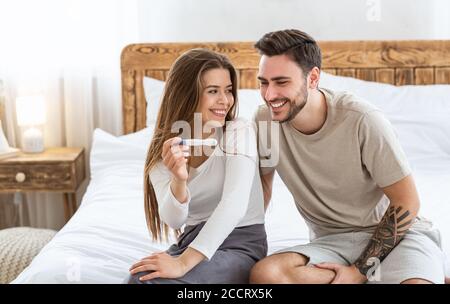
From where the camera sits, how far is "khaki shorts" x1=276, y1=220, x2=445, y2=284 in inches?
56.7

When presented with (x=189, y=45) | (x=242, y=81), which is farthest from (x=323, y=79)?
(x=189, y=45)

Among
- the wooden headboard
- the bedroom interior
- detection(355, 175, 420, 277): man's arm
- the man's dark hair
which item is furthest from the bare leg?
the wooden headboard

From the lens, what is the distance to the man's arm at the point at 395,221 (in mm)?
1523

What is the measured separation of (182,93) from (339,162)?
16.7 inches

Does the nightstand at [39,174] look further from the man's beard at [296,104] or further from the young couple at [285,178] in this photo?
the man's beard at [296,104]

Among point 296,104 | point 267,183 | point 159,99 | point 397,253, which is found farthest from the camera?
point 159,99

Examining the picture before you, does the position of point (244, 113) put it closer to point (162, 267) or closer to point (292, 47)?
point (292, 47)

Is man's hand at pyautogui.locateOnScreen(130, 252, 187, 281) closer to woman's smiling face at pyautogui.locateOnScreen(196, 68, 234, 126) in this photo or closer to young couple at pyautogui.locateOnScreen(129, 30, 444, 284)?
young couple at pyautogui.locateOnScreen(129, 30, 444, 284)

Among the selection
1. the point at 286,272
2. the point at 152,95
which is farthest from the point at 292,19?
the point at 286,272

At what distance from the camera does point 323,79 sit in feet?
9.43

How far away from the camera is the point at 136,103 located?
3.09 meters

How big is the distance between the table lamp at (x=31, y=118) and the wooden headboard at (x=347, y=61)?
39cm
